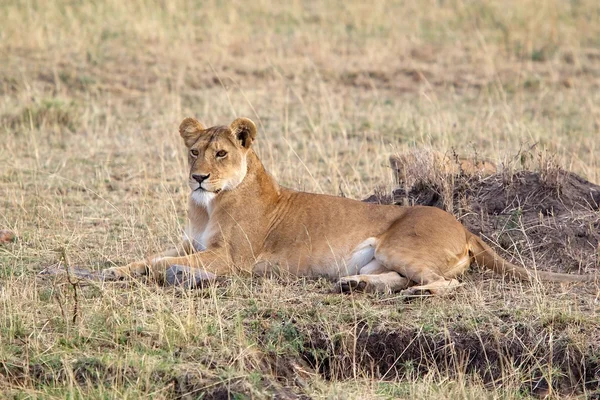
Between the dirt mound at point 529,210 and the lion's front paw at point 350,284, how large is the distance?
1.15m

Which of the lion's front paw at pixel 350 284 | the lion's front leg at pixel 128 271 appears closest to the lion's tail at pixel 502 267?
the lion's front paw at pixel 350 284

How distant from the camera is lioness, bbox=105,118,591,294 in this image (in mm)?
6672

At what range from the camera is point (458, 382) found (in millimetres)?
5492

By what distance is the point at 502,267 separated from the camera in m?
6.74

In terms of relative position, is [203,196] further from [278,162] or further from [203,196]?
[278,162]

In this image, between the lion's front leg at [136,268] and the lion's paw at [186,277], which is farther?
the lion's front leg at [136,268]

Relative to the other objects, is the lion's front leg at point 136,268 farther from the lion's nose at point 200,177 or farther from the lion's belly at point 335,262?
the lion's belly at point 335,262

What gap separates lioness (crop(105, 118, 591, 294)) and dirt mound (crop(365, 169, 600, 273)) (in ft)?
1.73

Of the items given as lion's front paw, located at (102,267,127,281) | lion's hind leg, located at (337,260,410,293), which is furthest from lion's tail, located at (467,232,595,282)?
lion's front paw, located at (102,267,127,281)

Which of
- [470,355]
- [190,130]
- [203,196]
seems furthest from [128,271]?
[470,355]

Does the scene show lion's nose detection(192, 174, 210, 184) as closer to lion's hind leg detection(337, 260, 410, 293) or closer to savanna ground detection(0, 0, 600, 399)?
savanna ground detection(0, 0, 600, 399)

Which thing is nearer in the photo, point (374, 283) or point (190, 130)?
point (374, 283)

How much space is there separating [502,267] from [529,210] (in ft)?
3.72

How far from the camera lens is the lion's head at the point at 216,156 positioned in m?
6.87
